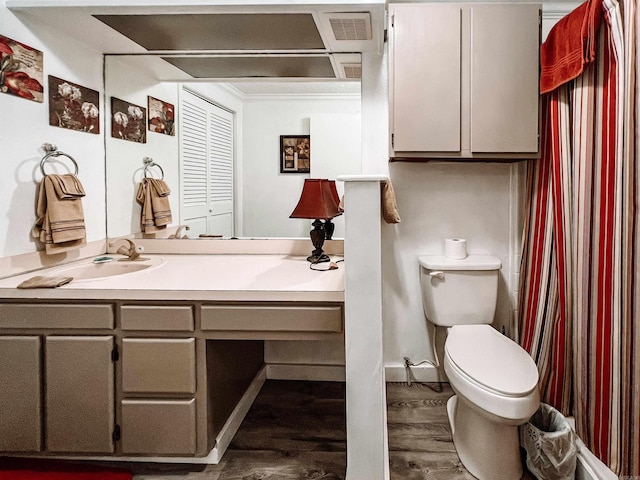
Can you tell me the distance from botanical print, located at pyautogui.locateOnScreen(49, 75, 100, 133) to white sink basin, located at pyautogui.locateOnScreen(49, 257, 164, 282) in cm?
69

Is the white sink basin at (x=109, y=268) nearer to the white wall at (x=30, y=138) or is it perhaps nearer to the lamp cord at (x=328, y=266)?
the white wall at (x=30, y=138)

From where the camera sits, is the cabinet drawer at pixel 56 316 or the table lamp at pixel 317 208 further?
the table lamp at pixel 317 208

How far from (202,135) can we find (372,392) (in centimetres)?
173

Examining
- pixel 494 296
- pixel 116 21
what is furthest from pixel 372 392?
pixel 116 21

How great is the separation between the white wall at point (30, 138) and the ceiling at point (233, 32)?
0.08 metres

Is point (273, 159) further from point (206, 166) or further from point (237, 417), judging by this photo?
point (237, 417)

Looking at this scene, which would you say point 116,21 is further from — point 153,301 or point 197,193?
point 153,301

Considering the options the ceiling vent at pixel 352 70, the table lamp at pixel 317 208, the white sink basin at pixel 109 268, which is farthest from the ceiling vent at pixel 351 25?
the white sink basin at pixel 109 268

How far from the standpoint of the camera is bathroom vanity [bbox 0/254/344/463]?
1.69 metres

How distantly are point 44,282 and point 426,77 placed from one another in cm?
192

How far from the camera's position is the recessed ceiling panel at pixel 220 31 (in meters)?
2.06

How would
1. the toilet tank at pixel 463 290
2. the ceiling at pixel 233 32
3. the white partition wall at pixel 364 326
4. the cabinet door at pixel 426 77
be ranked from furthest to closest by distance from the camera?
the toilet tank at pixel 463 290 → the cabinet door at pixel 426 77 → the ceiling at pixel 233 32 → the white partition wall at pixel 364 326

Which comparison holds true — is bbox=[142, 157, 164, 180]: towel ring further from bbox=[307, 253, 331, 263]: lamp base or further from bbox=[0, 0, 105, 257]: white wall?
bbox=[307, 253, 331, 263]: lamp base

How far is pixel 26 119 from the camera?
1.95m
